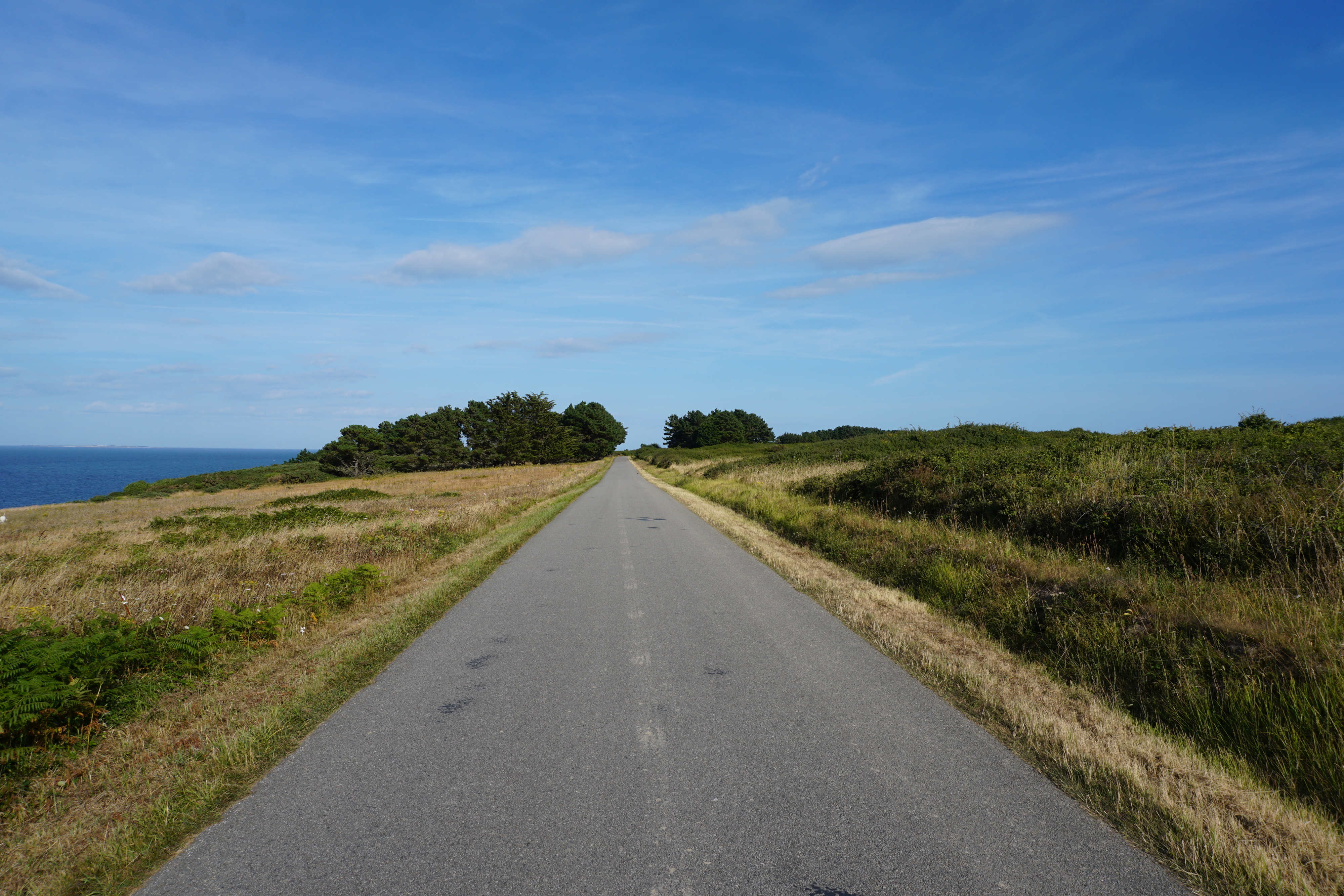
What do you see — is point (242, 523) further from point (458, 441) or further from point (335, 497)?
point (458, 441)

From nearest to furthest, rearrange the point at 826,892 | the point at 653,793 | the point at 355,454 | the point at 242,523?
the point at 826,892 < the point at 653,793 < the point at 242,523 < the point at 355,454

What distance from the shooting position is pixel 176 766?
409cm

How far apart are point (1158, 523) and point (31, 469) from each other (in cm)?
26852

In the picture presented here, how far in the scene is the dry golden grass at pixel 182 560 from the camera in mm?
7238

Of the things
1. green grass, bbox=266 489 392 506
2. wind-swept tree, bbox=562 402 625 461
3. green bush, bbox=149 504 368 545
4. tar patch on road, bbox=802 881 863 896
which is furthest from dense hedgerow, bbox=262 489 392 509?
wind-swept tree, bbox=562 402 625 461

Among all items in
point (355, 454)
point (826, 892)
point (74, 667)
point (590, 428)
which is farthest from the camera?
point (590, 428)

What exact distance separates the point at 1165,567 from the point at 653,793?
7792mm

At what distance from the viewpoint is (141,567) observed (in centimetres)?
976

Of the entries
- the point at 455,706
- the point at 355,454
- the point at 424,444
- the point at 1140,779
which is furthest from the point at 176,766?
the point at 424,444

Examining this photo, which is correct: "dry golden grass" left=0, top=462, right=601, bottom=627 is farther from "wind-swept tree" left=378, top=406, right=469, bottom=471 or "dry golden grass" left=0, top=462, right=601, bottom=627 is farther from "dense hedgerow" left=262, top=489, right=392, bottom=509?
"wind-swept tree" left=378, top=406, right=469, bottom=471

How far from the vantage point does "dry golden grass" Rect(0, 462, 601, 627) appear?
285 inches

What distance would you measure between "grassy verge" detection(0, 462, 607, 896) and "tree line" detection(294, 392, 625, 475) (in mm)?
70625

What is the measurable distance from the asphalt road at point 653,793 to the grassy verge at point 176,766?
0.73 ft

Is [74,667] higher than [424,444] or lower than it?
lower
